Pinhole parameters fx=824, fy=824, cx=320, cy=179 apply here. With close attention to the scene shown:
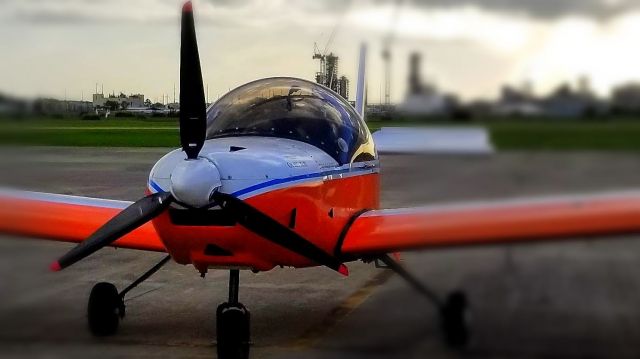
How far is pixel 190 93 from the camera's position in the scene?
5297 millimetres

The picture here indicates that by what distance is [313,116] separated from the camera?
21.2 feet

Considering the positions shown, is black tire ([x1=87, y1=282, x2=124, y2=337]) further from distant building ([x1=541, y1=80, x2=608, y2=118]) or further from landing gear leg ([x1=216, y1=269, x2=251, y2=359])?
distant building ([x1=541, y1=80, x2=608, y2=118])

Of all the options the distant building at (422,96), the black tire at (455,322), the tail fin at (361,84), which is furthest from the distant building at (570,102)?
the tail fin at (361,84)

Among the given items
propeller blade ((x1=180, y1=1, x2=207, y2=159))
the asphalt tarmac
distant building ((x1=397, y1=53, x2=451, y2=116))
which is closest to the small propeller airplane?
propeller blade ((x1=180, y1=1, x2=207, y2=159))

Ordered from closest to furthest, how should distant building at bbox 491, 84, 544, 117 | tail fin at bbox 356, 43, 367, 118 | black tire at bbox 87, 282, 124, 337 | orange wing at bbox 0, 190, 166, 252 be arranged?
distant building at bbox 491, 84, 544, 117 < black tire at bbox 87, 282, 124, 337 < orange wing at bbox 0, 190, 166, 252 < tail fin at bbox 356, 43, 367, 118

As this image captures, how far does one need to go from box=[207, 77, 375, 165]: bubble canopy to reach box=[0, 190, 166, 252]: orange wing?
3.68 feet

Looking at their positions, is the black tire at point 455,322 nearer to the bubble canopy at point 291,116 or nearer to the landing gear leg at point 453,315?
the landing gear leg at point 453,315

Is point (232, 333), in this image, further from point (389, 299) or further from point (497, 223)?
point (389, 299)

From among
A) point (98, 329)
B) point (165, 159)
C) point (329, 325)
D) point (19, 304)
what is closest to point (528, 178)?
point (329, 325)

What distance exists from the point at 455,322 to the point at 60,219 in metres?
3.37

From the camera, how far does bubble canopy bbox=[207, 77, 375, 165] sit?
6266 millimetres

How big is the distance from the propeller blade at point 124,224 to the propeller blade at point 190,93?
371mm

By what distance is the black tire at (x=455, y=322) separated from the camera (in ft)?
20.7

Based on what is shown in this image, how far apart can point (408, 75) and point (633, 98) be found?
4.69 ft
